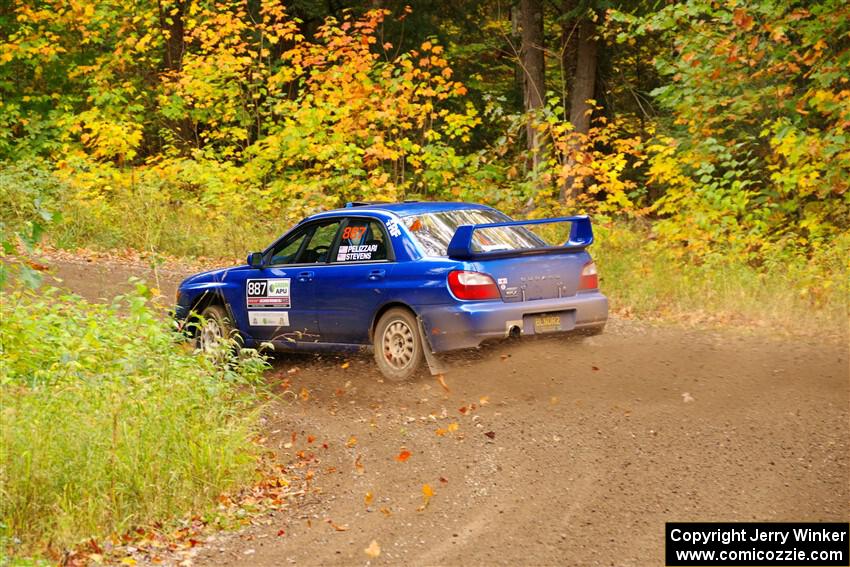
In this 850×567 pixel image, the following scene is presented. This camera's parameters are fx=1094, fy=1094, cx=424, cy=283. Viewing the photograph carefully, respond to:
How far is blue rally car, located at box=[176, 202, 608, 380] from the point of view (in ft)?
31.0

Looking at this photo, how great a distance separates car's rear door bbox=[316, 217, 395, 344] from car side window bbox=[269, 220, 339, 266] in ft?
0.65

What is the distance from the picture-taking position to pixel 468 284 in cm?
941

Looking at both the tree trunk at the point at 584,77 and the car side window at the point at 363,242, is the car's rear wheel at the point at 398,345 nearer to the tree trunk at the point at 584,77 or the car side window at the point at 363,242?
the car side window at the point at 363,242

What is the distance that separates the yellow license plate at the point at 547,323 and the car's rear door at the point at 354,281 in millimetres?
1414

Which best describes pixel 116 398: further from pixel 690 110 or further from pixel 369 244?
pixel 690 110

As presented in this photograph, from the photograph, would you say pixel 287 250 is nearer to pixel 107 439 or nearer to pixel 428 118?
pixel 107 439

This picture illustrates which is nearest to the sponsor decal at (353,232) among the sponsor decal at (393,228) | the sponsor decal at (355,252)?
the sponsor decal at (355,252)

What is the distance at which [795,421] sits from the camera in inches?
320

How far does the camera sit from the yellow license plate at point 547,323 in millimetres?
9633

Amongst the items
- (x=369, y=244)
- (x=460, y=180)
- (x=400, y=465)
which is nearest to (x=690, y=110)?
(x=460, y=180)

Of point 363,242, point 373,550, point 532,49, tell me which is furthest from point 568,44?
point 373,550

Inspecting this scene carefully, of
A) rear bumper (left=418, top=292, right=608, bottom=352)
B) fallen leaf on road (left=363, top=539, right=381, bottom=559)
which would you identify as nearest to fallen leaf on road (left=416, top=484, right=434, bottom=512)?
fallen leaf on road (left=363, top=539, right=381, bottom=559)

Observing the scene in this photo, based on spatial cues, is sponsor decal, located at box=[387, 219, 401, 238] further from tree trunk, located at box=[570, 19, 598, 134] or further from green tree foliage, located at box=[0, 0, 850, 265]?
tree trunk, located at box=[570, 19, 598, 134]

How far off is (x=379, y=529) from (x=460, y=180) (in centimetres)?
1392
